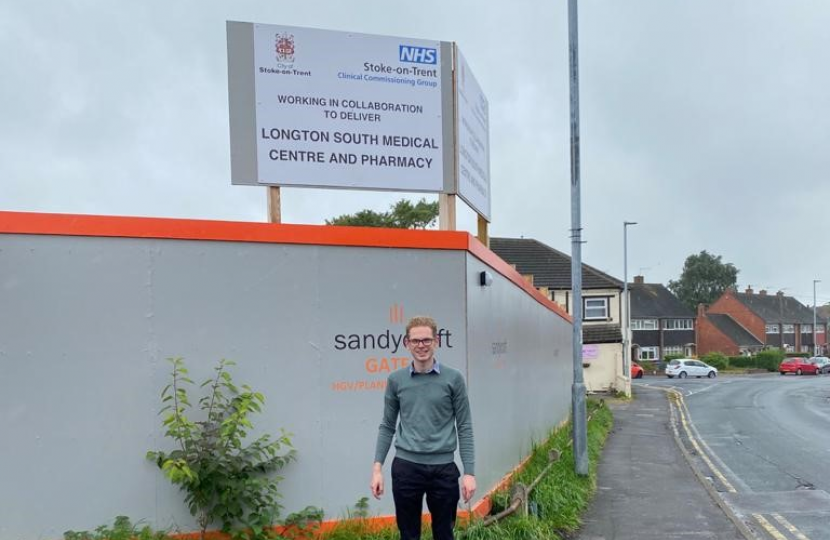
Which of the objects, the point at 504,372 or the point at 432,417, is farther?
the point at 504,372

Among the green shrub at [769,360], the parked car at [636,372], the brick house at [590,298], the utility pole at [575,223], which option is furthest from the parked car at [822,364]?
the utility pole at [575,223]

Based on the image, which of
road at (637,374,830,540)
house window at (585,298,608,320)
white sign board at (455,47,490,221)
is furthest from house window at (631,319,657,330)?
white sign board at (455,47,490,221)

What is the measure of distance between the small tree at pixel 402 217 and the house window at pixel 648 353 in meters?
41.9

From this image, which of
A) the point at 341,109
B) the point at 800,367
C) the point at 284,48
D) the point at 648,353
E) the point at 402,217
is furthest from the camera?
the point at 648,353

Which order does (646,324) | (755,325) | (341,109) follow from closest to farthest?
1. (341,109)
2. (646,324)
3. (755,325)

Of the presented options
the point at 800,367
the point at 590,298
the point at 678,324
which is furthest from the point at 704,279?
the point at 590,298

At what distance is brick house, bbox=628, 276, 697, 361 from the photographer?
64.5 meters

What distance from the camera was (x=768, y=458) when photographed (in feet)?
40.0

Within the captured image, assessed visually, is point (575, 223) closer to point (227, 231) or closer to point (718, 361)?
point (227, 231)

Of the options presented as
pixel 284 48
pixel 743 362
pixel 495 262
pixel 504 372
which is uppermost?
pixel 284 48

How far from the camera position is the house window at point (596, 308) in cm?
3447

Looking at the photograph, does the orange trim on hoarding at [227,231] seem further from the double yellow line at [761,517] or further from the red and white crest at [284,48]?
the double yellow line at [761,517]

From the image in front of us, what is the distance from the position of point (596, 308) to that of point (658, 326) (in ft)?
111

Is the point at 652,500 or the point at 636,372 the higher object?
the point at 652,500
